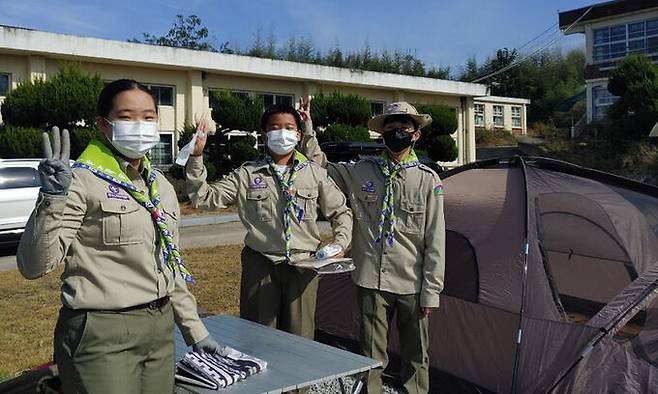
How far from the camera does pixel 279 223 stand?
3256 mm

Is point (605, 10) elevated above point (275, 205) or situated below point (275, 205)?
above

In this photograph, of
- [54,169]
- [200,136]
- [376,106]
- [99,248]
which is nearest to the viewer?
[54,169]

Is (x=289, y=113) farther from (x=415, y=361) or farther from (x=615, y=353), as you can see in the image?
(x=615, y=353)

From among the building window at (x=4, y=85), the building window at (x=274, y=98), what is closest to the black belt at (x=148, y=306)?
the building window at (x=4, y=85)

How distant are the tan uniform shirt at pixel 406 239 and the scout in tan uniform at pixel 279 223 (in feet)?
0.50

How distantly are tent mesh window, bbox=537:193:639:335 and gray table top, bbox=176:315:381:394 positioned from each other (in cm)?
213

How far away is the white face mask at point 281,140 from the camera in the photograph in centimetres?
328

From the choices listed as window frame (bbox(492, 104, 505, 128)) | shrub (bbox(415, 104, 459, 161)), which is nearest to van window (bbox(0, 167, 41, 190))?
shrub (bbox(415, 104, 459, 161))

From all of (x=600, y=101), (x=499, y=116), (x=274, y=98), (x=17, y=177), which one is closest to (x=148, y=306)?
(x=17, y=177)

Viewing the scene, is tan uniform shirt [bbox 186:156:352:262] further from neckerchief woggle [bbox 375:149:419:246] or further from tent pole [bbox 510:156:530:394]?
tent pole [bbox 510:156:530:394]

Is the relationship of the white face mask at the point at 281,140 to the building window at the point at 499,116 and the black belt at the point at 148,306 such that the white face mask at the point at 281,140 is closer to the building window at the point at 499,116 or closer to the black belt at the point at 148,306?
the black belt at the point at 148,306

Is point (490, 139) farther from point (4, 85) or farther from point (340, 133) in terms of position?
point (4, 85)

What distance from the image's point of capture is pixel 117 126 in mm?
2121

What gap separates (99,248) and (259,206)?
4.46 ft
